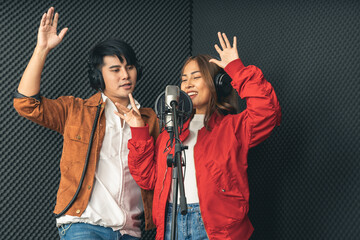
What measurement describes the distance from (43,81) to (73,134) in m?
0.61

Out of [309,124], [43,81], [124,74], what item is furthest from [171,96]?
[43,81]

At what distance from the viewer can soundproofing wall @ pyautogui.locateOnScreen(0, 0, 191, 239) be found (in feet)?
8.04

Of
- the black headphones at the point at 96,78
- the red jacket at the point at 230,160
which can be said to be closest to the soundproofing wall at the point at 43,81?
the black headphones at the point at 96,78

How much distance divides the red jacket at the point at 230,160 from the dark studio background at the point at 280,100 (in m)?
0.52

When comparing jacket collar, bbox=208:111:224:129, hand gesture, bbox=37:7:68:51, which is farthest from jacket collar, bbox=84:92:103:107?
jacket collar, bbox=208:111:224:129

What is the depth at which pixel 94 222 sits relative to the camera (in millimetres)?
2027

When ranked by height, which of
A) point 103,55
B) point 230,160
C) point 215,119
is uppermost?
point 103,55

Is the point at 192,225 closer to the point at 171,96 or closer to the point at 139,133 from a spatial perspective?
the point at 139,133

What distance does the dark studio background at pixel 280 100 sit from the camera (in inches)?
86.6

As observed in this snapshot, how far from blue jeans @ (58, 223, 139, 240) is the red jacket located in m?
0.28

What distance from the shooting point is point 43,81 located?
Answer: 2578mm

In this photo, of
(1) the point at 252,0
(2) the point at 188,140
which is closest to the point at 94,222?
(2) the point at 188,140

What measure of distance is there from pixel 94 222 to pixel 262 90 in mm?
1105

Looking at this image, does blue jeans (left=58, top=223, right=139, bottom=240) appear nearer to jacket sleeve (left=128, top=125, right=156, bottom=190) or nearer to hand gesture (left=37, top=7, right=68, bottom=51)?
jacket sleeve (left=128, top=125, right=156, bottom=190)
